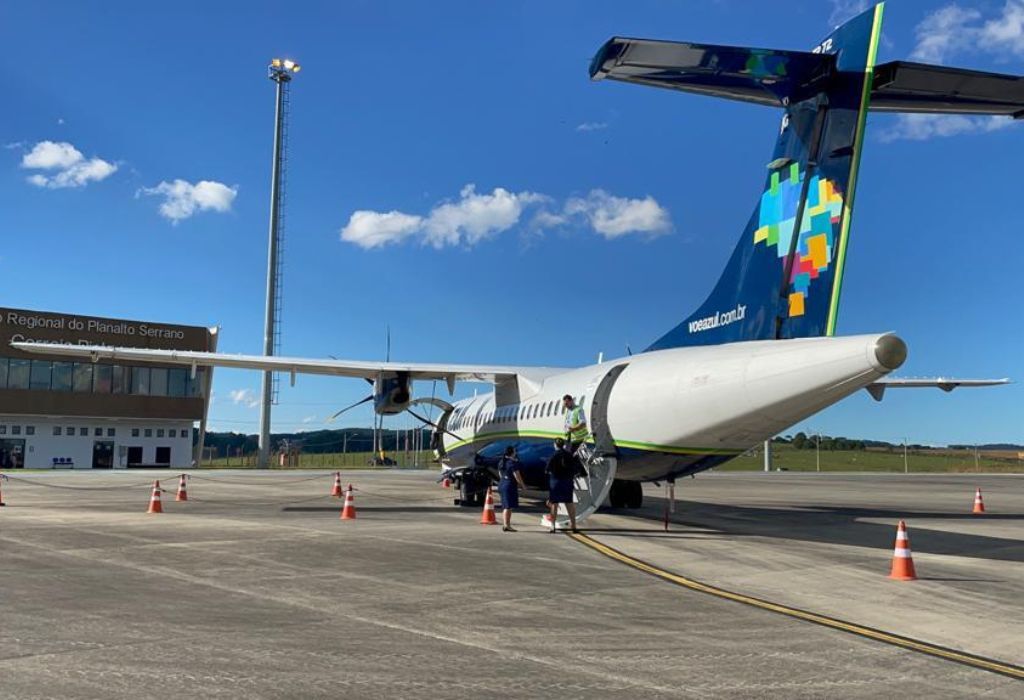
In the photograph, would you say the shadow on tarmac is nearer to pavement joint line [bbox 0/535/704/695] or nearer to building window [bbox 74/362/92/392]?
pavement joint line [bbox 0/535/704/695]

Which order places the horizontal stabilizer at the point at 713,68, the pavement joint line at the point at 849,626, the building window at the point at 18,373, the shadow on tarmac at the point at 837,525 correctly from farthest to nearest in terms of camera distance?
the building window at the point at 18,373, the shadow on tarmac at the point at 837,525, the horizontal stabilizer at the point at 713,68, the pavement joint line at the point at 849,626

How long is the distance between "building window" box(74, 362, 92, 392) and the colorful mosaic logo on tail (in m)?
51.3

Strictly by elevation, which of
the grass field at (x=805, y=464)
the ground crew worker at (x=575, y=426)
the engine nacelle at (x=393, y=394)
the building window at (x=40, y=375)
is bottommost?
the grass field at (x=805, y=464)

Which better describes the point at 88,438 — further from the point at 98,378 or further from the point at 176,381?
the point at 176,381

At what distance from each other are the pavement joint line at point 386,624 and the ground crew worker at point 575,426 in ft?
25.8

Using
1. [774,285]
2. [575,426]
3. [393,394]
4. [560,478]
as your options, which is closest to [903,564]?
[774,285]

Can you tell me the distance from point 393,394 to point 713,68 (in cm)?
1330

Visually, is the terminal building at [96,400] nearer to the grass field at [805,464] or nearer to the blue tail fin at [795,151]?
the grass field at [805,464]

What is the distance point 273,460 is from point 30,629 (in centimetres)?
7194

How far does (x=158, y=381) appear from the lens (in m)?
57.4

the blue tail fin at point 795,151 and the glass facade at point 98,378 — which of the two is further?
the glass facade at point 98,378

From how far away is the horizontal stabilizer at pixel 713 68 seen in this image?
36.2 feet

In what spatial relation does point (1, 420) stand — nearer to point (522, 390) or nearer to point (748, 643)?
point (522, 390)

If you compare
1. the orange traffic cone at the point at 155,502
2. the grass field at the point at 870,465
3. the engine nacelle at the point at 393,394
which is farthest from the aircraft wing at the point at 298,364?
the grass field at the point at 870,465
